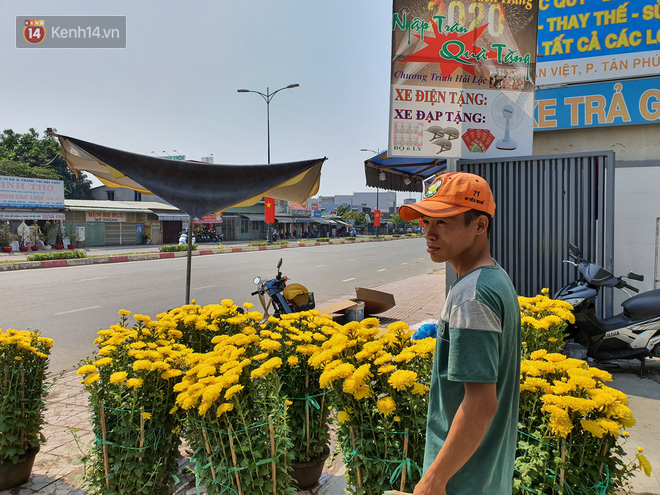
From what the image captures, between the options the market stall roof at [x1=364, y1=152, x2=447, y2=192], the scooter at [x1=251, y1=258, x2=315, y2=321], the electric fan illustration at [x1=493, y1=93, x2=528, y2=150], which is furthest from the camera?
the market stall roof at [x1=364, y1=152, x2=447, y2=192]

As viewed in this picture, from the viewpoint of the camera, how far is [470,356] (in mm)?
1215

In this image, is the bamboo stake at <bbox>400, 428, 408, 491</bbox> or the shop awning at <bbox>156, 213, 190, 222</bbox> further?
the shop awning at <bbox>156, 213, 190, 222</bbox>

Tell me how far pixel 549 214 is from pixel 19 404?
5.70 metres

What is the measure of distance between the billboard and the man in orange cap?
3161cm

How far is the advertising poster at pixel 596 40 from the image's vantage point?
21.7ft

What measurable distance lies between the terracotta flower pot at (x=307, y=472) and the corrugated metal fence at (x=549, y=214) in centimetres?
354

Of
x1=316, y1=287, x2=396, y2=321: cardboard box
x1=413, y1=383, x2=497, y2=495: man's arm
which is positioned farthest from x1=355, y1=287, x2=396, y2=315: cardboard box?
x1=413, y1=383, x2=497, y2=495: man's arm

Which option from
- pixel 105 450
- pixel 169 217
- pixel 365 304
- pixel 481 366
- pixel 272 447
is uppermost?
pixel 169 217

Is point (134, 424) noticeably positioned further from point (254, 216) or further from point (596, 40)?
point (254, 216)

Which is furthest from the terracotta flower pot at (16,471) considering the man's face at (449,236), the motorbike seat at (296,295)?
the motorbike seat at (296,295)

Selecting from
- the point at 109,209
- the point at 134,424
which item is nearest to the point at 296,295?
the point at 134,424

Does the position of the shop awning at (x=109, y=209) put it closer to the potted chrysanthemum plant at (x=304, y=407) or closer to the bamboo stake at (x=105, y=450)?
the bamboo stake at (x=105, y=450)

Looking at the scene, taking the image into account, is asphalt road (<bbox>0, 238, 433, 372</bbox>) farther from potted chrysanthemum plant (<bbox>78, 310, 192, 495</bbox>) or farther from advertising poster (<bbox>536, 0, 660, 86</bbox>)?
advertising poster (<bbox>536, 0, 660, 86</bbox>)

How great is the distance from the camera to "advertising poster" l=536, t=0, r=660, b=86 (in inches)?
261
